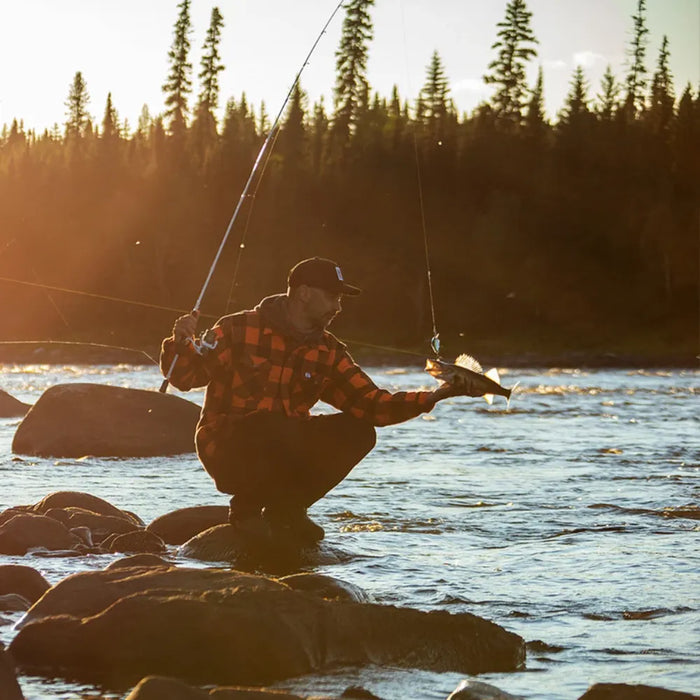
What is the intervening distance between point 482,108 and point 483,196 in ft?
20.9

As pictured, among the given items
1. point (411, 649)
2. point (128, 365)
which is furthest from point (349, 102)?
point (411, 649)

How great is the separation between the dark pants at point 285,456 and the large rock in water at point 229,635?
1526 mm

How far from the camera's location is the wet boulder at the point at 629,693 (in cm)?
392

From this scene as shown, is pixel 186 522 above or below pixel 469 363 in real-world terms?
below

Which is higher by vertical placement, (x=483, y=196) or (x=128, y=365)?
(x=483, y=196)

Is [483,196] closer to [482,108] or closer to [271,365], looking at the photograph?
[482,108]

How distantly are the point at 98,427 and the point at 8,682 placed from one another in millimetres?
7563

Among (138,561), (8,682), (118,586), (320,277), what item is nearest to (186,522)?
(138,561)

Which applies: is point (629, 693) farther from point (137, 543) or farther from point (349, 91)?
point (349, 91)

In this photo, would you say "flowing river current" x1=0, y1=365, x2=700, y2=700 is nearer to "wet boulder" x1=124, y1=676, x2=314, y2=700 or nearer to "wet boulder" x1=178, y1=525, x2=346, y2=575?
"wet boulder" x1=178, y1=525, x2=346, y2=575

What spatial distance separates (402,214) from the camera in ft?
188

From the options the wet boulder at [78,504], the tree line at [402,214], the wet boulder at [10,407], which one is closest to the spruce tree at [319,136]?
the tree line at [402,214]

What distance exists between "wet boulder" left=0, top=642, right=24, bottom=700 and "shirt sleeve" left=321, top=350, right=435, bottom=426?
2671mm

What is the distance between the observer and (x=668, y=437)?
45.3 feet
